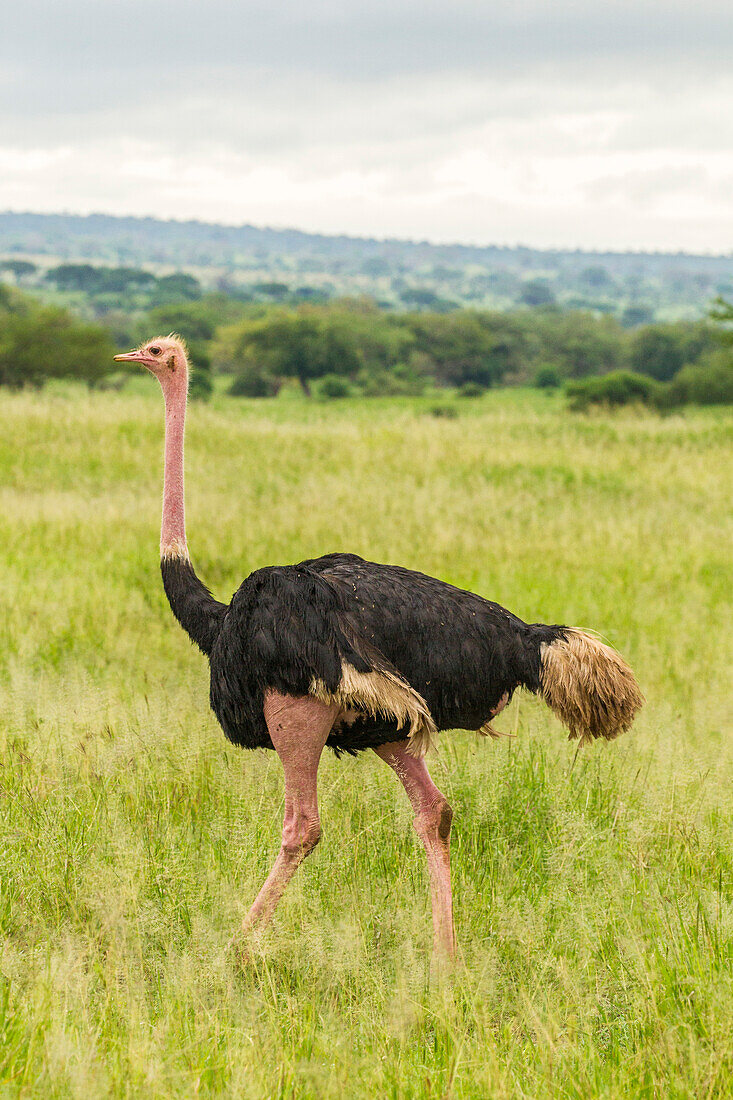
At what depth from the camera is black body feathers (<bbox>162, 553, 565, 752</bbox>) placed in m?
3.44

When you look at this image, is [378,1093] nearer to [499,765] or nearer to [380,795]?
[380,795]

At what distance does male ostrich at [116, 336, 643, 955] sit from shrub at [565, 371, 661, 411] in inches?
1265

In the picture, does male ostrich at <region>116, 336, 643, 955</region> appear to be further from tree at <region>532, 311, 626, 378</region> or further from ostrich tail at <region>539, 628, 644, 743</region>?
tree at <region>532, 311, 626, 378</region>

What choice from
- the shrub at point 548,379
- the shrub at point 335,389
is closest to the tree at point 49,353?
the shrub at point 335,389

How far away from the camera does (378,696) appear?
3377 mm

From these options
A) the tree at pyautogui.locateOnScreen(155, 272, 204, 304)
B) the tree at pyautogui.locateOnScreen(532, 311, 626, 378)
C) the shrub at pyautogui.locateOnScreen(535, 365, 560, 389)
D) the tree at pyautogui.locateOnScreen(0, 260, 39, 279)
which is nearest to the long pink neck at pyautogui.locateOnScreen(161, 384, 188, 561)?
the shrub at pyautogui.locateOnScreen(535, 365, 560, 389)

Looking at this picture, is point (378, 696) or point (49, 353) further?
point (49, 353)

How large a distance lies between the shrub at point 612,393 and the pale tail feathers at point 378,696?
32457mm

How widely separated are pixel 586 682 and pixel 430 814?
26.6 inches

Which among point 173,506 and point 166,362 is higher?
point 166,362

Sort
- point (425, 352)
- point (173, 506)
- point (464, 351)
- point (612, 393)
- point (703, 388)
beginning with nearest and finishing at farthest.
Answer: point (173, 506) → point (612, 393) → point (703, 388) → point (464, 351) → point (425, 352)

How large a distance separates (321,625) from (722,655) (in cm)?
467

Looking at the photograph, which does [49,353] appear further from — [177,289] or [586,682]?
[177,289]

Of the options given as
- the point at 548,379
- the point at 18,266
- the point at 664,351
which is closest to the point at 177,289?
the point at 18,266
